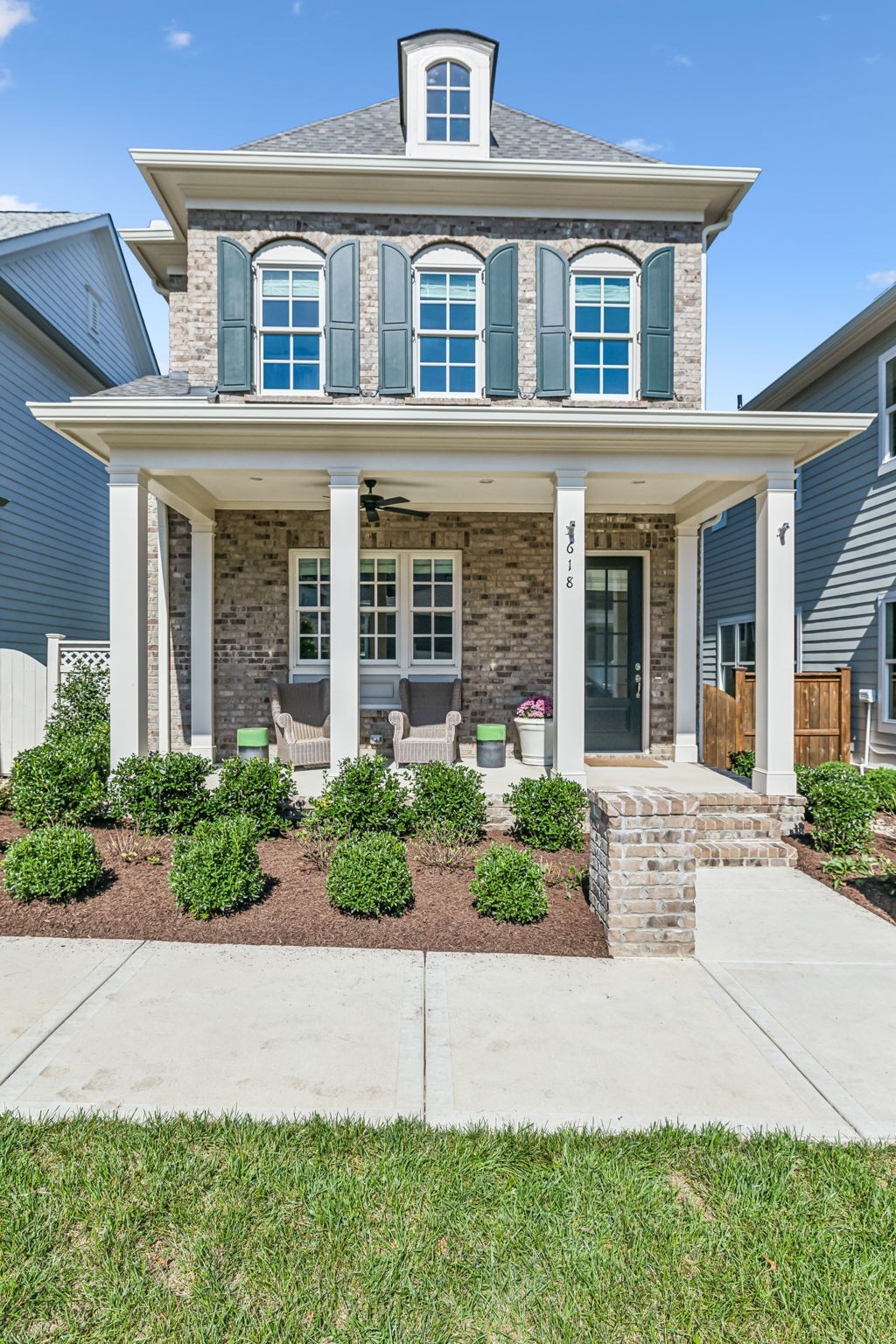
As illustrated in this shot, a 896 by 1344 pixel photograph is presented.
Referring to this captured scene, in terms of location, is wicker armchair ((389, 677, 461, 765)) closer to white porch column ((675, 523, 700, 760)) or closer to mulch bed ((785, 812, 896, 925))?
white porch column ((675, 523, 700, 760))

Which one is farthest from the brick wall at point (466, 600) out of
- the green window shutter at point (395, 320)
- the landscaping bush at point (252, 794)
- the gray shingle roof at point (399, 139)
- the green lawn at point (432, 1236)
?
the green lawn at point (432, 1236)

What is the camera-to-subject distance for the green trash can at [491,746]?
8148 millimetres

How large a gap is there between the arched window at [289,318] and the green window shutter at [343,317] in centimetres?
16

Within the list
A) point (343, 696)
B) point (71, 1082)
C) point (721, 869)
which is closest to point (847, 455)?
point (721, 869)

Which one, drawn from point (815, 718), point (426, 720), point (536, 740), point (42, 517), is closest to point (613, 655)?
point (536, 740)

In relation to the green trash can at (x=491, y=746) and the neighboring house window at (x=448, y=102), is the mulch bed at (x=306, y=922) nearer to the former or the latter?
the green trash can at (x=491, y=746)

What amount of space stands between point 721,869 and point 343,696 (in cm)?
345

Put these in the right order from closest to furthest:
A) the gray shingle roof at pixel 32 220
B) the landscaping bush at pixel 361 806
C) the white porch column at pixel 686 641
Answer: the landscaping bush at pixel 361 806 < the white porch column at pixel 686 641 < the gray shingle roof at pixel 32 220

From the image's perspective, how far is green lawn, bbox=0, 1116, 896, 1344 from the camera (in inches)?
68.1

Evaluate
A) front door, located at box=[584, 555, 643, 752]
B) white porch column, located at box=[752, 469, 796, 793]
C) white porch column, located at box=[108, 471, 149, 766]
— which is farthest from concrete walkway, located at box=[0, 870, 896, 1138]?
front door, located at box=[584, 555, 643, 752]

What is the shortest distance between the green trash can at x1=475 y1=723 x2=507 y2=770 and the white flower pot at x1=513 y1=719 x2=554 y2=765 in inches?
16.3

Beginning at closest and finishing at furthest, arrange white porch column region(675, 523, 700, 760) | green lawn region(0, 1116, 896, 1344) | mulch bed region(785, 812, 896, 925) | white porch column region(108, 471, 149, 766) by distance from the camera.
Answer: green lawn region(0, 1116, 896, 1344) → mulch bed region(785, 812, 896, 925) → white porch column region(108, 471, 149, 766) → white porch column region(675, 523, 700, 760)

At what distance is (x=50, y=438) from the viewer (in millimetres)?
11695

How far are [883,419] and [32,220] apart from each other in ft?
42.7
